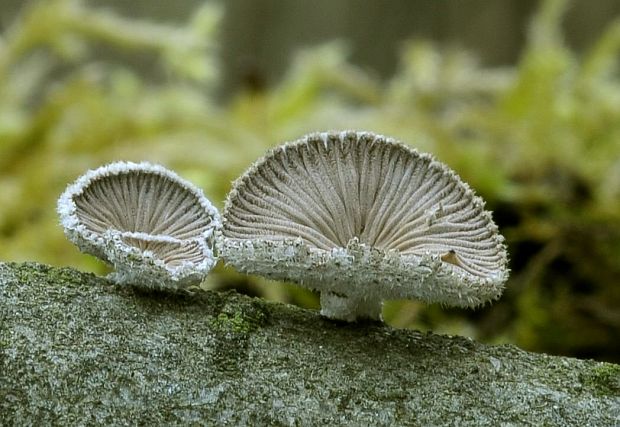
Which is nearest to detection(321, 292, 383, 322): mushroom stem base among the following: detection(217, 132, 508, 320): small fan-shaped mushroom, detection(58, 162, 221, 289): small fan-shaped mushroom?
detection(217, 132, 508, 320): small fan-shaped mushroom

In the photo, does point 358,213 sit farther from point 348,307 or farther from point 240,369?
point 240,369

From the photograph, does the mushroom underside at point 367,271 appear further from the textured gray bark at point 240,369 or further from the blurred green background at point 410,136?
the blurred green background at point 410,136

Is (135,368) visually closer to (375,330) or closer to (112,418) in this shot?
(112,418)

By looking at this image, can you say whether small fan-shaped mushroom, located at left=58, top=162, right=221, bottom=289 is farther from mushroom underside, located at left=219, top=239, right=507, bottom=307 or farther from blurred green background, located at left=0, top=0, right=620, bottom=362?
blurred green background, located at left=0, top=0, right=620, bottom=362

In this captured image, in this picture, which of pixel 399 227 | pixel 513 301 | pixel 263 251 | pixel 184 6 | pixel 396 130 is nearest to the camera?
pixel 263 251

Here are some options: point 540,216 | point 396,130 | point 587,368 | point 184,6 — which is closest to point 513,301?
point 540,216

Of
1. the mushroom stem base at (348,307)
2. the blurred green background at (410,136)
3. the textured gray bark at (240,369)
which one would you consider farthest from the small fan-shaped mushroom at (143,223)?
the blurred green background at (410,136)
